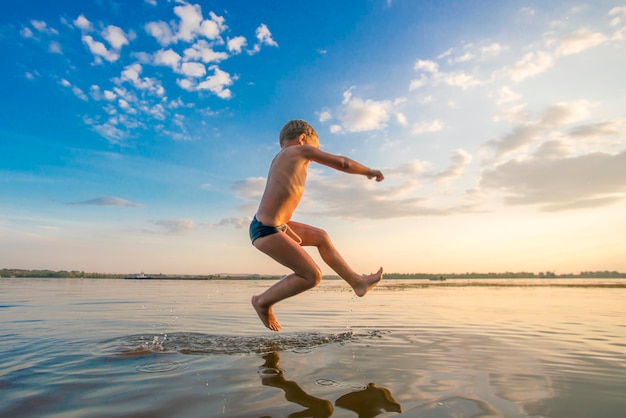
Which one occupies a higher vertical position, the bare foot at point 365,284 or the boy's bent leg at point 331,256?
the boy's bent leg at point 331,256

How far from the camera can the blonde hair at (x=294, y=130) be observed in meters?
5.22

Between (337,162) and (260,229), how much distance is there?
4.14 ft

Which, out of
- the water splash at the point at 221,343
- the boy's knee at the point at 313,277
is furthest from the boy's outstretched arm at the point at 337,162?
the water splash at the point at 221,343

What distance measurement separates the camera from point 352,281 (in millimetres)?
5383

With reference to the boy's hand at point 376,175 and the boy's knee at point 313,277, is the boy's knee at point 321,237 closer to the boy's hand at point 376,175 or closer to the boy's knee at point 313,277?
the boy's knee at point 313,277

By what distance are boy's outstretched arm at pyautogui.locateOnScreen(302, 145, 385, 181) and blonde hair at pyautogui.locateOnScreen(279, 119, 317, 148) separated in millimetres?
486

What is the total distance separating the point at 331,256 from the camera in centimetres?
533

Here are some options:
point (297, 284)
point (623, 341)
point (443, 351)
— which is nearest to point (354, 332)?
point (443, 351)

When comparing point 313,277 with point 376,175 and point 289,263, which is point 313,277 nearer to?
point 289,263

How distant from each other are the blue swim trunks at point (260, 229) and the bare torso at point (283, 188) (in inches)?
2.0

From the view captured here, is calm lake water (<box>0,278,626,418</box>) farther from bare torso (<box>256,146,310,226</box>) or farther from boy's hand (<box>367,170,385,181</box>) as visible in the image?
boy's hand (<box>367,170,385,181</box>)

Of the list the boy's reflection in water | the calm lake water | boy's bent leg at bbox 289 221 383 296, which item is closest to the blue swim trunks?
boy's bent leg at bbox 289 221 383 296

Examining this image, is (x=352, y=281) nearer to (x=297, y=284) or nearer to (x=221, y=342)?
(x=297, y=284)

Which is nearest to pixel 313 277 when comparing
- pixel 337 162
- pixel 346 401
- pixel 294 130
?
pixel 337 162
